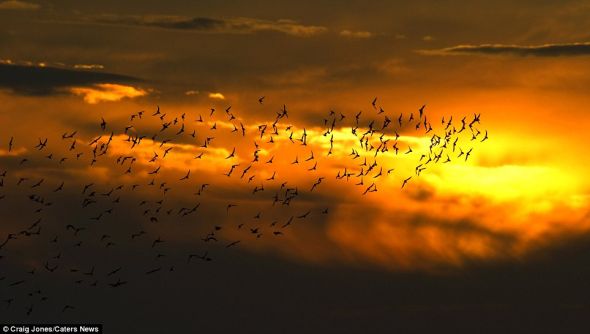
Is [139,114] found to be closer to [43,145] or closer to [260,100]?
[43,145]

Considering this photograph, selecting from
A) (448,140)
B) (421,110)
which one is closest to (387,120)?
(421,110)

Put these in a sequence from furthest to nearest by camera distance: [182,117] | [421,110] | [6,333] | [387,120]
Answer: [6,333], [182,117], [387,120], [421,110]

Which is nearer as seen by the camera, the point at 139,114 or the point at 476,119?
the point at 476,119

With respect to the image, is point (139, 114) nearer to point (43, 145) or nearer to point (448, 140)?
point (43, 145)

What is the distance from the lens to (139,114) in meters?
59.9

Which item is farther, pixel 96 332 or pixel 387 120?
pixel 96 332

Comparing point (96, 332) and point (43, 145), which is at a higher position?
point (43, 145)

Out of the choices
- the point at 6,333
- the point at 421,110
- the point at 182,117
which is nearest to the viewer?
the point at 421,110

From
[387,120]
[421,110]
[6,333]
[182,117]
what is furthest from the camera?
[6,333]

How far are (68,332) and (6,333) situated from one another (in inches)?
850

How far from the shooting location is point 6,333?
121750 millimetres

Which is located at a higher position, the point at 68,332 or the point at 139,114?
the point at 139,114

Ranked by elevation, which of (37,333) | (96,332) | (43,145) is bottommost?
(96,332)

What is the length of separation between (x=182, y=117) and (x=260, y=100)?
44.4 feet
